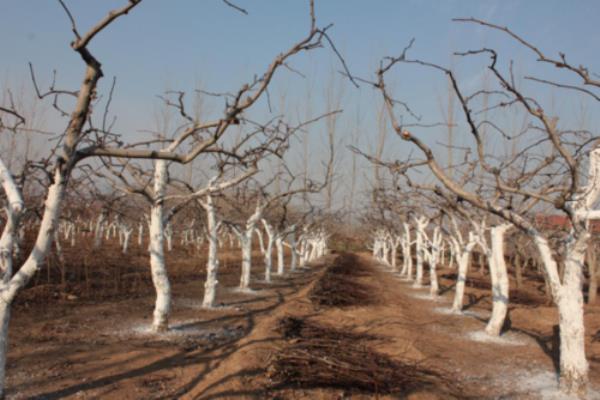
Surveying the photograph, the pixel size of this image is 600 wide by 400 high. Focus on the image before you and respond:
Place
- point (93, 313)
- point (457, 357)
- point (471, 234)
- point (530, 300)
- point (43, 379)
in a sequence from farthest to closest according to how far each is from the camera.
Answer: point (530, 300), point (471, 234), point (93, 313), point (457, 357), point (43, 379)

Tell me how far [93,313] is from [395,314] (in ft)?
21.2

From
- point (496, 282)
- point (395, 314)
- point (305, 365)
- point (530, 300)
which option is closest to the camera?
point (305, 365)

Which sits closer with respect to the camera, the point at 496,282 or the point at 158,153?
the point at 158,153

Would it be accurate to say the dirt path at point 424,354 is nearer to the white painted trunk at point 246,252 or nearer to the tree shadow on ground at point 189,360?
the tree shadow on ground at point 189,360

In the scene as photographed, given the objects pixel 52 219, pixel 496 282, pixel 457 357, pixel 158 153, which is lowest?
pixel 457 357

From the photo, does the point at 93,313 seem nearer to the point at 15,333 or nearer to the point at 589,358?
the point at 15,333

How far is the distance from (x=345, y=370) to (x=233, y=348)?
1.90 meters

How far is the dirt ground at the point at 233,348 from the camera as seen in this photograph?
526 centimetres

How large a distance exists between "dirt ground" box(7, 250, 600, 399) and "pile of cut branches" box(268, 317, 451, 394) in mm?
102

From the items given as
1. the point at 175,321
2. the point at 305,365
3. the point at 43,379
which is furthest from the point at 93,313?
the point at 305,365

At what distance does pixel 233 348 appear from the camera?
6.95 m

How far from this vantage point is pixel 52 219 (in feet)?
13.2

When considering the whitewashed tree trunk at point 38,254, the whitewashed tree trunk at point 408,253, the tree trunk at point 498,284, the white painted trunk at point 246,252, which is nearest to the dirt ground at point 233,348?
the tree trunk at point 498,284

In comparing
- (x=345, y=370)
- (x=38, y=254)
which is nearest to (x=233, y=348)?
(x=345, y=370)
